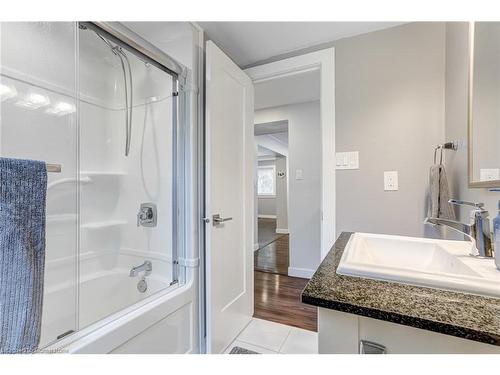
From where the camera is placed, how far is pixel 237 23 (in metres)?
1.47

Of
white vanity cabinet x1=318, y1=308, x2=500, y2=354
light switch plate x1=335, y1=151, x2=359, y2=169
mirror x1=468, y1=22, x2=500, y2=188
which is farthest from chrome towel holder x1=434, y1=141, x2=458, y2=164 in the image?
white vanity cabinet x1=318, y1=308, x2=500, y2=354

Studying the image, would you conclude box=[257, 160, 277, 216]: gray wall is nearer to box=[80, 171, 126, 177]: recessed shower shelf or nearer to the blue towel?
box=[80, 171, 126, 177]: recessed shower shelf

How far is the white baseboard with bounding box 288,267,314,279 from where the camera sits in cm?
270

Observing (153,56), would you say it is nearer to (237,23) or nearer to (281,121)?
(237,23)

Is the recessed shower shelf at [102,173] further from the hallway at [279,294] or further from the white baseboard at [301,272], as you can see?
the white baseboard at [301,272]

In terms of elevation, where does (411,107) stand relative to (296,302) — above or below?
above

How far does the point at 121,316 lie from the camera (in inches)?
39.6

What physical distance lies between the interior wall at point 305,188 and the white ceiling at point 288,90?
0.57 feet

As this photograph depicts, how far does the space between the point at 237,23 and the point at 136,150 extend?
44.2 inches

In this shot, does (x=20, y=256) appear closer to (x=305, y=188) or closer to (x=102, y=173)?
(x=102, y=173)

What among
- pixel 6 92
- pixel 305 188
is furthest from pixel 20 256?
pixel 305 188

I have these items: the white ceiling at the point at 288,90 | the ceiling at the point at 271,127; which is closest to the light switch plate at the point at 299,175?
the ceiling at the point at 271,127

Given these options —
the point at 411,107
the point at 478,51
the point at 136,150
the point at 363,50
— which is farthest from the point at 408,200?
the point at 136,150
